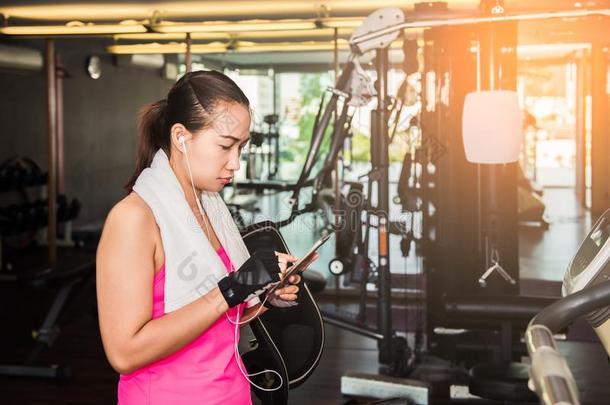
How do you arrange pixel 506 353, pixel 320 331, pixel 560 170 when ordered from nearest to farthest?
pixel 320 331, pixel 506 353, pixel 560 170

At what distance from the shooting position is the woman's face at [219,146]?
153 cm

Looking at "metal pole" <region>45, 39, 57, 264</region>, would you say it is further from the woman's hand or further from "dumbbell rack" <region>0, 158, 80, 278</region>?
the woman's hand

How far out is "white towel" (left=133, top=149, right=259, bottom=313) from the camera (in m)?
1.49

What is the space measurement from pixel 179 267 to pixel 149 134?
33cm

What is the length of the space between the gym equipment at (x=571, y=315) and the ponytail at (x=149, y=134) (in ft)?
2.82

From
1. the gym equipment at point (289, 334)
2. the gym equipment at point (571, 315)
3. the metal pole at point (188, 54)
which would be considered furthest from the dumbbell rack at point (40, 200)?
the gym equipment at point (571, 315)

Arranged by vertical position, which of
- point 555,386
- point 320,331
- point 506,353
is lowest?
point 506,353

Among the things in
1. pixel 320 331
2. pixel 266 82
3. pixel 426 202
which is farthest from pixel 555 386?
pixel 266 82

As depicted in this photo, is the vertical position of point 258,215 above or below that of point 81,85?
below

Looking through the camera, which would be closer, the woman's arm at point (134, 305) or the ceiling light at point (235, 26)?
the woman's arm at point (134, 305)

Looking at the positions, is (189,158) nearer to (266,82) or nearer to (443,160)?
(443,160)

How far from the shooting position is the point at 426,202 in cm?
480

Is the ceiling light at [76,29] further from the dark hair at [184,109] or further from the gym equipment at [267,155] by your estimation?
the dark hair at [184,109]

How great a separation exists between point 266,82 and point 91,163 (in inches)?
102
